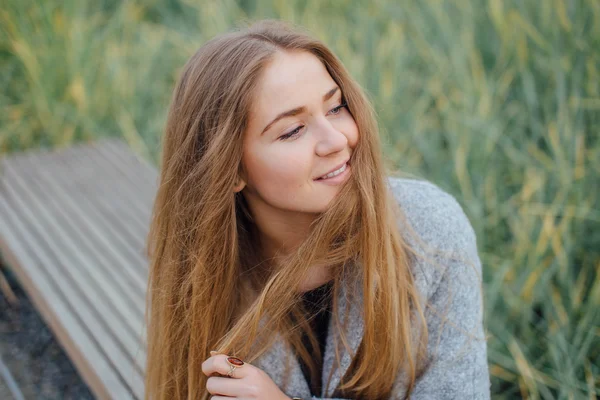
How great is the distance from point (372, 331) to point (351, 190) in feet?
1.21

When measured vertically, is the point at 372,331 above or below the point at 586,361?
above

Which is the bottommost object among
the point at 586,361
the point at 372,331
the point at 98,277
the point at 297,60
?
the point at 586,361

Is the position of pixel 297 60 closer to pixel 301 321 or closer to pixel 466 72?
pixel 301 321

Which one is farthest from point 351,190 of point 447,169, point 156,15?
point 156,15

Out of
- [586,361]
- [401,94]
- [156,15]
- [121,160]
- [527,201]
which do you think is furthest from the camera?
[156,15]

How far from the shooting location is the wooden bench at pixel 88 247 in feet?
6.11

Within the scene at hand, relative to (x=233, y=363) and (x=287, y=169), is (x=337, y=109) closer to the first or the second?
(x=287, y=169)

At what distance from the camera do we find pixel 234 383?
4.71ft

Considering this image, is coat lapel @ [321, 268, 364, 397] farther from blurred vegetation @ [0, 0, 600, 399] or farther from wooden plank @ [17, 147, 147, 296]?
wooden plank @ [17, 147, 147, 296]

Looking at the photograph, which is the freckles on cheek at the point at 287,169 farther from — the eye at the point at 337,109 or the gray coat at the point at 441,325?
the gray coat at the point at 441,325

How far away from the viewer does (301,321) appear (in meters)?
1.59

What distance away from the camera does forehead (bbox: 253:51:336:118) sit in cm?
→ 135

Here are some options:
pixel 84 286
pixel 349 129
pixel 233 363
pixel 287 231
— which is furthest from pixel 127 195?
pixel 349 129

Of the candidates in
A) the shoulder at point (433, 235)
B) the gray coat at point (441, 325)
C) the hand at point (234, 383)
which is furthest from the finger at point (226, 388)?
the shoulder at point (433, 235)
